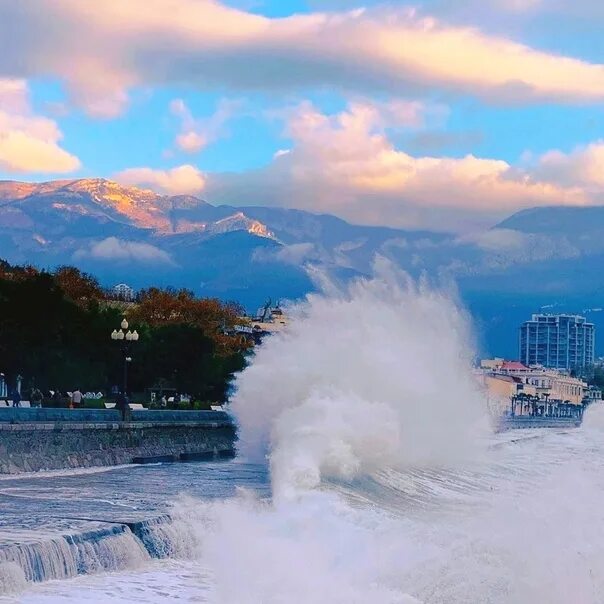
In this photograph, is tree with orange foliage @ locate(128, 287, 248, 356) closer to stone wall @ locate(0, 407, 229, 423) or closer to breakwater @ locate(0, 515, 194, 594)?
stone wall @ locate(0, 407, 229, 423)

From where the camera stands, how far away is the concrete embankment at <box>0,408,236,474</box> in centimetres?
3091

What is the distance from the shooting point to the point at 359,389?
38.9 m

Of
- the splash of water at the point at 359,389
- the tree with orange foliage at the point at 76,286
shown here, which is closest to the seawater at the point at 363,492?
the splash of water at the point at 359,389

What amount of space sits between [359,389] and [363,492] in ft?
37.9

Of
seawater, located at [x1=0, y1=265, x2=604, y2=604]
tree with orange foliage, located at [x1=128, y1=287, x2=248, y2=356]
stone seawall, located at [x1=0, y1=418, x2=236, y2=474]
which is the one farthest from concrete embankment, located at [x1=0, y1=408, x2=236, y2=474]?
tree with orange foliage, located at [x1=128, y1=287, x2=248, y2=356]

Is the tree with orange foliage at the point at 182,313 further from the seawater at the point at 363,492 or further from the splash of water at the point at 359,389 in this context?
the splash of water at the point at 359,389

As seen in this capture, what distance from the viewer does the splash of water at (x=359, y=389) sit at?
34188 mm

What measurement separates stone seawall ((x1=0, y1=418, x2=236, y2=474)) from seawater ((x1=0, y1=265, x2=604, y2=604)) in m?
1.44

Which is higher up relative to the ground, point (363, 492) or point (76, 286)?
point (76, 286)

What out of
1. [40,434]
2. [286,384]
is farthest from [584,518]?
[286,384]

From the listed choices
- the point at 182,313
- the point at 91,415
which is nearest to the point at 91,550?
the point at 91,415

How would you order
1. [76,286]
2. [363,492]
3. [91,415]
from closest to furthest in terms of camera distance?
1. [363,492]
2. [91,415]
3. [76,286]

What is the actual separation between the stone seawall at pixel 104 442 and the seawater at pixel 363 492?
4.71 feet

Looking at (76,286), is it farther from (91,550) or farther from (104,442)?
(91,550)
